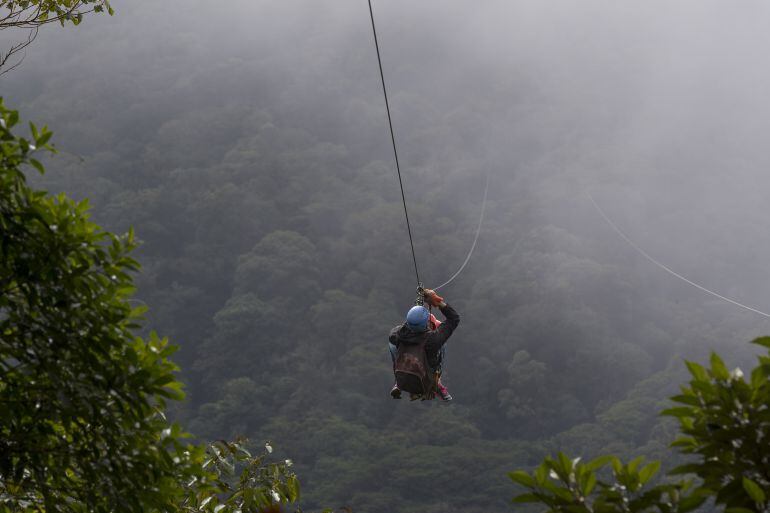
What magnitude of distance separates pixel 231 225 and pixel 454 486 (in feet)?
108

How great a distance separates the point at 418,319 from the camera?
10.1 metres

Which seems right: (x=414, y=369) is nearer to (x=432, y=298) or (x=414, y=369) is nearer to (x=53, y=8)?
(x=432, y=298)

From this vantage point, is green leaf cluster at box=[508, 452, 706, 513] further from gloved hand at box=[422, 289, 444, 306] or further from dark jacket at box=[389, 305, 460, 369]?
dark jacket at box=[389, 305, 460, 369]

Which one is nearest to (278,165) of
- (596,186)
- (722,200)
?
(596,186)

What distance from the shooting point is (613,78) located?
113 metres

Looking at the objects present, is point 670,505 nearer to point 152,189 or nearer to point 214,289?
point 214,289

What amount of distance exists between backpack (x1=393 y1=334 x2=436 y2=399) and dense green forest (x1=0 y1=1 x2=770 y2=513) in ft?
147

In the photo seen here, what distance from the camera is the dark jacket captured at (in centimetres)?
998

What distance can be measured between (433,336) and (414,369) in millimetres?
352

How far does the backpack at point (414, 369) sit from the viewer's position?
10.0 metres

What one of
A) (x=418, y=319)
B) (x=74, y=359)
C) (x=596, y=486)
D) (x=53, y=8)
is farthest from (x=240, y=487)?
(x=418, y=319)

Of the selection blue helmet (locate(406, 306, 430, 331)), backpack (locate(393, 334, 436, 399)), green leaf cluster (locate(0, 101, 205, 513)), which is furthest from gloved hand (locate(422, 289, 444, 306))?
green leaf cluster (locate(0, 101, 205, 513))

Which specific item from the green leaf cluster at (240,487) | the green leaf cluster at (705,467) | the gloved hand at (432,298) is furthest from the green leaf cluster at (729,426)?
the gloved hand at (432,298)

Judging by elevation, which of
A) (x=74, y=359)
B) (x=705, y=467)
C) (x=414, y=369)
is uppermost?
(x=74, y=359)
